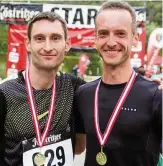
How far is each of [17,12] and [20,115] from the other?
9.01 metres

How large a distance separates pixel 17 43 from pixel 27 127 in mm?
9208

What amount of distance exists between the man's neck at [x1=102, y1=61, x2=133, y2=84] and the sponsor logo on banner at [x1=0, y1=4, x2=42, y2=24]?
29.8 ft

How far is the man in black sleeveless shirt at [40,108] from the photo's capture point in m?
2.93

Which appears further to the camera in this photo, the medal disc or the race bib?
the race bib

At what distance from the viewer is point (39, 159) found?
2938 mm

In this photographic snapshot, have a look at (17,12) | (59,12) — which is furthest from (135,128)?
(17,12)

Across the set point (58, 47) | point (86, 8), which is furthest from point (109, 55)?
point (86, 8)

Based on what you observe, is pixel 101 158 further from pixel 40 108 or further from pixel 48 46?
pixel 48 46

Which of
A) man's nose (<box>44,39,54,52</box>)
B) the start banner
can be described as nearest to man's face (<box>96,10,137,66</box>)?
man's nose (<box>44,39,54,52</box>)

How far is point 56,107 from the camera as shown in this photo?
120 inches

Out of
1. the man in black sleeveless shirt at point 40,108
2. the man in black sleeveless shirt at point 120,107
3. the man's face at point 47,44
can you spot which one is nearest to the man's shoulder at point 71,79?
the man in black sleeveless shirt at point 40,108

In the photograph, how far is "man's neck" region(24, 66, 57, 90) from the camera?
3037mm

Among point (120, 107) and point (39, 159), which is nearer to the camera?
Result: point (120, 107)

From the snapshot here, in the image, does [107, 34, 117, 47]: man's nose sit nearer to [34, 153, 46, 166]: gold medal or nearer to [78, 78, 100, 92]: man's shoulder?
[78, 78, 100, 92]: man's shoulder
